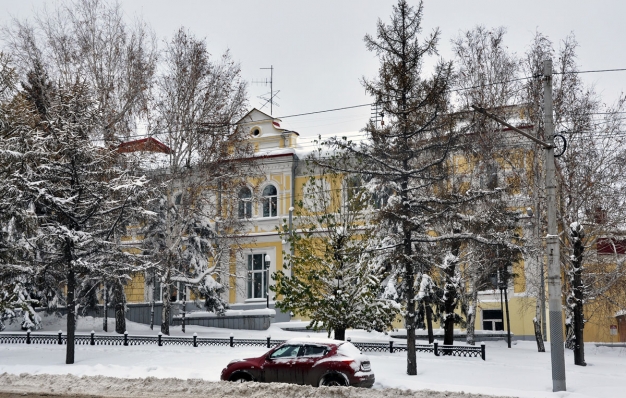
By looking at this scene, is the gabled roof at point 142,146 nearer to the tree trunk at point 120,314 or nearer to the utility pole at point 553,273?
the tree trunk at point 120,314

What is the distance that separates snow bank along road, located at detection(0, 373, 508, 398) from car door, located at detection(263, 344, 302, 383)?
1.31m

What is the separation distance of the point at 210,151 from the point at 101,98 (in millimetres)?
5700

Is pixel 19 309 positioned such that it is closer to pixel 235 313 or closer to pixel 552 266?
pixel 235 313

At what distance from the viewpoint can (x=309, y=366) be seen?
1725cm

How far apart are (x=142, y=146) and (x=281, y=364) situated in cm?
1837

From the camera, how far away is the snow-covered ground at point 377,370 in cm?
1719

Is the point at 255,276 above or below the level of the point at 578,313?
above

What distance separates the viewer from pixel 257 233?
141ft

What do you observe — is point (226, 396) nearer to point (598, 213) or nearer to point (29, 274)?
point (29, 274)

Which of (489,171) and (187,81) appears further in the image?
(187,81)

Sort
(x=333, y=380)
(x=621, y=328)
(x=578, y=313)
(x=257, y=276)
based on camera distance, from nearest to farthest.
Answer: (x=333, y=380)
(x=578, y=313)
(x=621, y=328)
(x=257, y=276)

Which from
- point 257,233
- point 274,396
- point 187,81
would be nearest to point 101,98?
point 187,81

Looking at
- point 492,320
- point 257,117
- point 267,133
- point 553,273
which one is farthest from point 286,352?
point 257,117

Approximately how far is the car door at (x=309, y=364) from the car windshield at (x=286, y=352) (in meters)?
0.17
